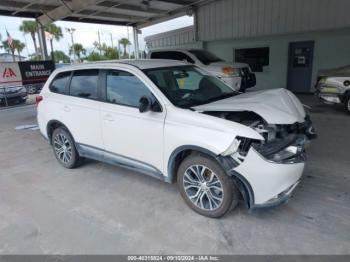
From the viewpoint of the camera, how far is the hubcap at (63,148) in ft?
15.4

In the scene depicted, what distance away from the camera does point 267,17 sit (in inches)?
468

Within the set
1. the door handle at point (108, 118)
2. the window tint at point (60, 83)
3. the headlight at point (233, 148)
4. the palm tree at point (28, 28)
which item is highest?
the palm tree at point (28, 28)

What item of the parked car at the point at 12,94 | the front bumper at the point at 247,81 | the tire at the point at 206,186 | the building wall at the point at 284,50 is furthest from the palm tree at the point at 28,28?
the tire at the point at 206,186

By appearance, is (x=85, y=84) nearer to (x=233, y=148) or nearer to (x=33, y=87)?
(x=233, y=148)

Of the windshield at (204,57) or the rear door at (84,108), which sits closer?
the rear door at (84,108)

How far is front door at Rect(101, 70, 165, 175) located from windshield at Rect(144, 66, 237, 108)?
0.77 ft

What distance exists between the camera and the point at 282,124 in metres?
3.02

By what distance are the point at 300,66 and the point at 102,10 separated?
28.7 feet

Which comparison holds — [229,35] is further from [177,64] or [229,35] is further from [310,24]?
[177,64]

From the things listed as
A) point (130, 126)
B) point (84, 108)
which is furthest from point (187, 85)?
point (84, 108)

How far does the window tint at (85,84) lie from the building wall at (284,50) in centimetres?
997

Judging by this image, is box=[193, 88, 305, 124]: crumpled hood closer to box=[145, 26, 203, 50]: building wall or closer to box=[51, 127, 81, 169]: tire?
box=[51, 127, 81, 169]: tire

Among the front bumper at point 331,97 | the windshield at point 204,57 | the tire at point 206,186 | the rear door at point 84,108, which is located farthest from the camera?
the windshield at point 204,57

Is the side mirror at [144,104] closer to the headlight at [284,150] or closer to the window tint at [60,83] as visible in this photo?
the headlight at [284,150]
